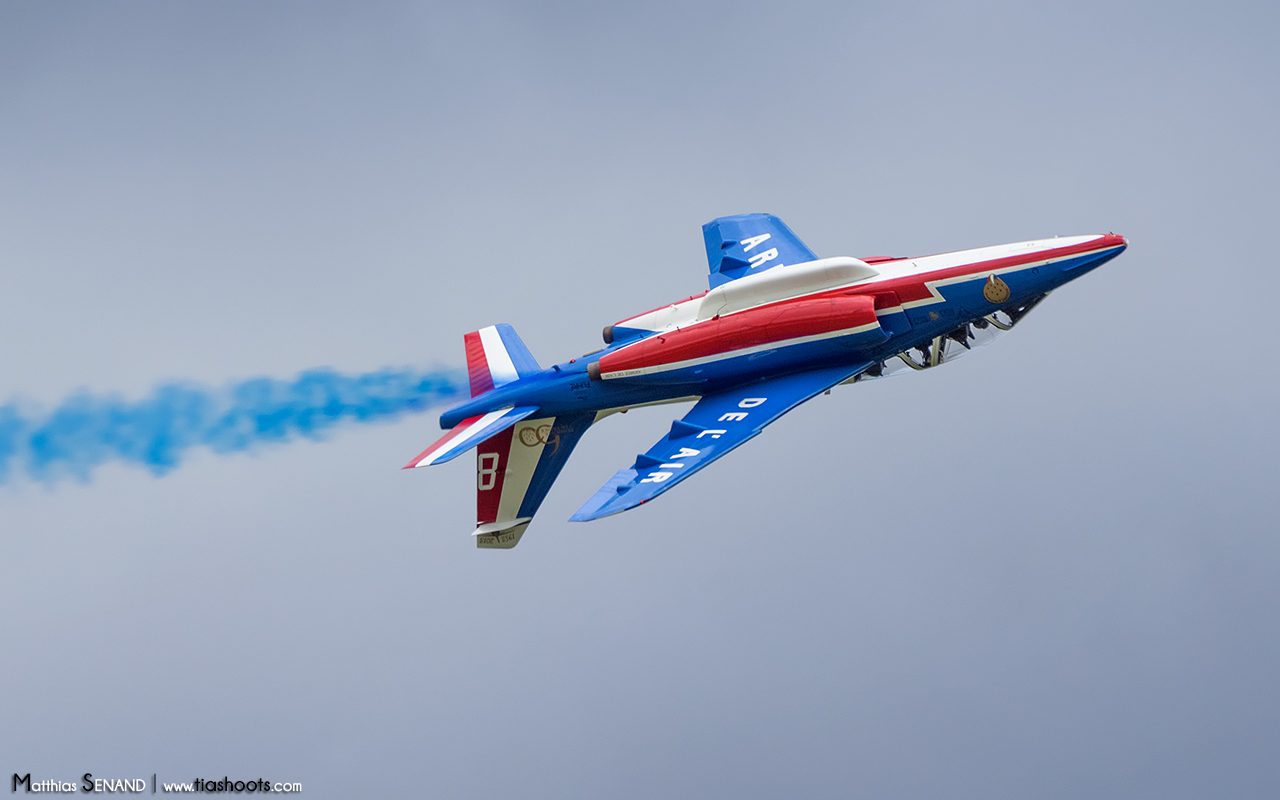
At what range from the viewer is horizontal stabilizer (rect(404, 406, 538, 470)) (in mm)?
33656

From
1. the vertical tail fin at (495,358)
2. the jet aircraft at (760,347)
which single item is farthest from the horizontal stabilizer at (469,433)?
the vertical tail fin at (495,358)

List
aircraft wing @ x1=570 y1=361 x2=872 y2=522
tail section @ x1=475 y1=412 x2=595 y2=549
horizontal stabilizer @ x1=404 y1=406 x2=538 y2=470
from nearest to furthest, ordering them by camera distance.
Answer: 1. aircraft wing @ x1=570 y1=361 x2=872 y2=522
2. horizontal stabilizer @ x1=404 y1=406 x2=538 y2=470
3. tail section @ x1=475 y1=412 x2=595 y2=549

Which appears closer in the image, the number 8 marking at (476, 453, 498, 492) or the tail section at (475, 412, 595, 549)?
the tail section at (475, 412, 595, 549)

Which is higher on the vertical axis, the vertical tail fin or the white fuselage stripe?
the vertical tail fin

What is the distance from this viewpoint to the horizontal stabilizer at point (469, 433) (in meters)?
33.7

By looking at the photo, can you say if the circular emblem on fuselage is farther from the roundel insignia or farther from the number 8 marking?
the roundel insignia

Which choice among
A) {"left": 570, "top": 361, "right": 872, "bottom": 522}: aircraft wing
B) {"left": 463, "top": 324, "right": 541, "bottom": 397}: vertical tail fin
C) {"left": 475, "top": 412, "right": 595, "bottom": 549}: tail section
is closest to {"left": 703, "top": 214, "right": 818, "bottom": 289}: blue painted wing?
{"left": 570, "top": 361, "right": 872, "bottom": 522}: aircraft wing

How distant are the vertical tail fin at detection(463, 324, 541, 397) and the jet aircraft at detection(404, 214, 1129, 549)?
97 mm

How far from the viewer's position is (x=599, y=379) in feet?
115

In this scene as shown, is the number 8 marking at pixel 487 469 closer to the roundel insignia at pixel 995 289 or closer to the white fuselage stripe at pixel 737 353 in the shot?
the white fuselage stripe at pixel 737 353

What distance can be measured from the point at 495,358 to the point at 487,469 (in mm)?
3389

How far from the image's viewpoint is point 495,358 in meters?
37.8

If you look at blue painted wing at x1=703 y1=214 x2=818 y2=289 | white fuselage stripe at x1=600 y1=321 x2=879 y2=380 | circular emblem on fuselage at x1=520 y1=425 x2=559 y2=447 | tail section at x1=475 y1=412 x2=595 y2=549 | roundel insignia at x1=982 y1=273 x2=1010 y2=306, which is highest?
blue painted wing at x1=703 y1=214 x2=818 y2=289

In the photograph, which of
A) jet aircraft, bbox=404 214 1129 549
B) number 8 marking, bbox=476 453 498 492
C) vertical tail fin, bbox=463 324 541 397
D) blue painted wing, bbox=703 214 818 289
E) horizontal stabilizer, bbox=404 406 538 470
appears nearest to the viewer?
jet aircraft, bbox=404 214 1129 549
